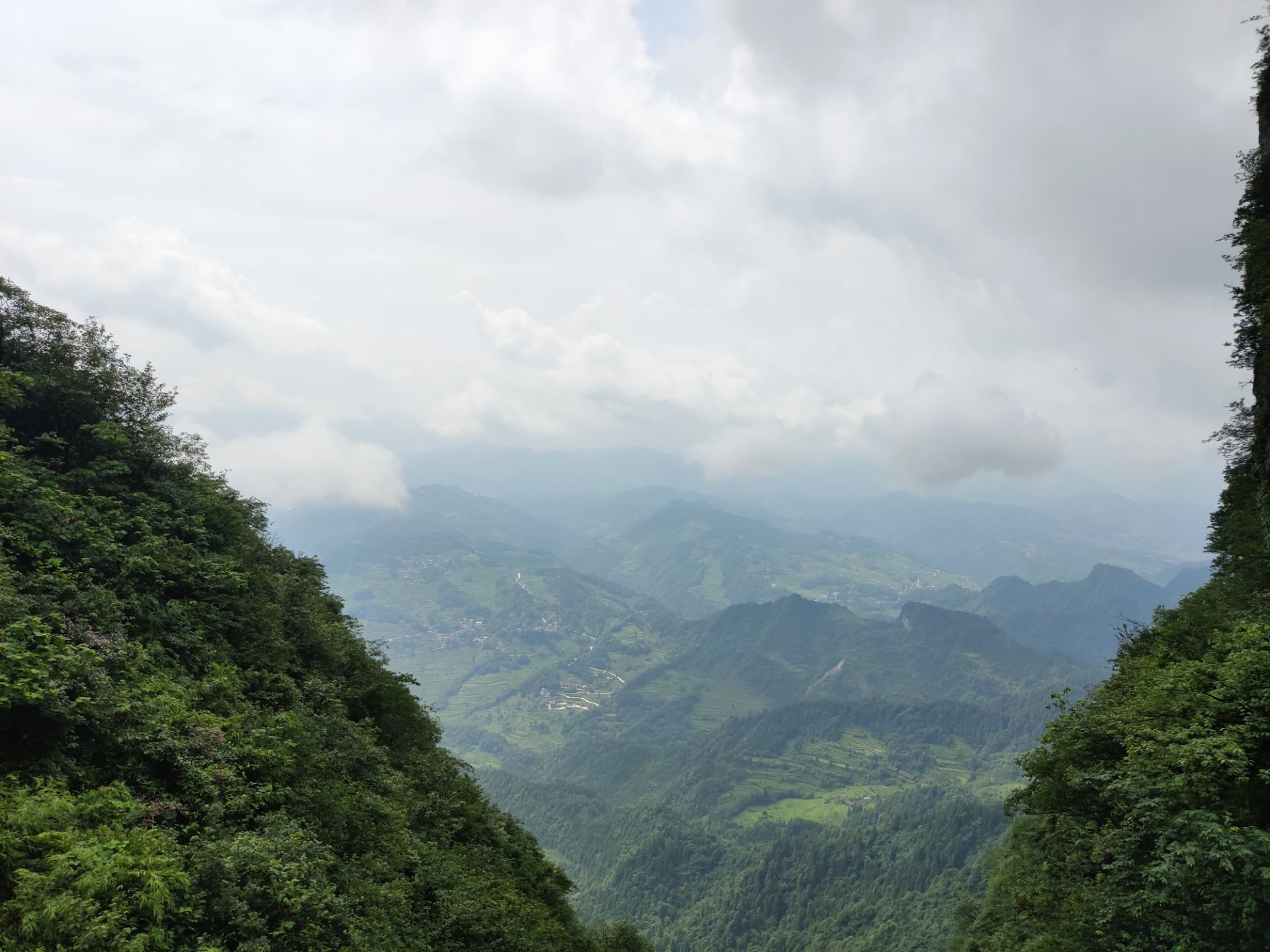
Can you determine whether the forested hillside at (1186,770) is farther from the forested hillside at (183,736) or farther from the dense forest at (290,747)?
the forested hillside at (183,736)

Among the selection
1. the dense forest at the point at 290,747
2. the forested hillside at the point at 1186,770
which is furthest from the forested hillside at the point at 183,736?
the forested hillside at the point at 1186,770

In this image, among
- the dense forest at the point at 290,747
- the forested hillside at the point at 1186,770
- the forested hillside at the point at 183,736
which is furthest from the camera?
the forested hillside at the point at 1186,770

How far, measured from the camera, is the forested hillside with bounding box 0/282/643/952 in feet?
33.2

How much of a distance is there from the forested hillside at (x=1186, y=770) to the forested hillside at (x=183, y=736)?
1734 cm

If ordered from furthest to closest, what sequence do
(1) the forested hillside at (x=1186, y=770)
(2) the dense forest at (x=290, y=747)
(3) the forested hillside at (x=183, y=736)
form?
(1) the forested hillside at (x=1186, y=770), (2) the dense forest at (x=290, y=747), (3) the forested hillside at (x=183, y=736)

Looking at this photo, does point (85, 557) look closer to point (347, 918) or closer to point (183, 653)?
point (183, 653)

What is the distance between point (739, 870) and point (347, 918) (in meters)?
169

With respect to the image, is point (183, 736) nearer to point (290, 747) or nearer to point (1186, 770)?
point (290, 747)

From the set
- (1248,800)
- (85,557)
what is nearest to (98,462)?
(85,557)

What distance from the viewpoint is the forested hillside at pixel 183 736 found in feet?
33.2

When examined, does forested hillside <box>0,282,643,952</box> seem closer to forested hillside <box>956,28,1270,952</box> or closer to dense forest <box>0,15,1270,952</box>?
dense forest <box>0,15,1270,952</box>

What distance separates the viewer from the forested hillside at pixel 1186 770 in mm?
12375

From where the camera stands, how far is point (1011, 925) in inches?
1045

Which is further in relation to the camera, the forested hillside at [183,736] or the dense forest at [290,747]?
the dense forest at [290,747]
